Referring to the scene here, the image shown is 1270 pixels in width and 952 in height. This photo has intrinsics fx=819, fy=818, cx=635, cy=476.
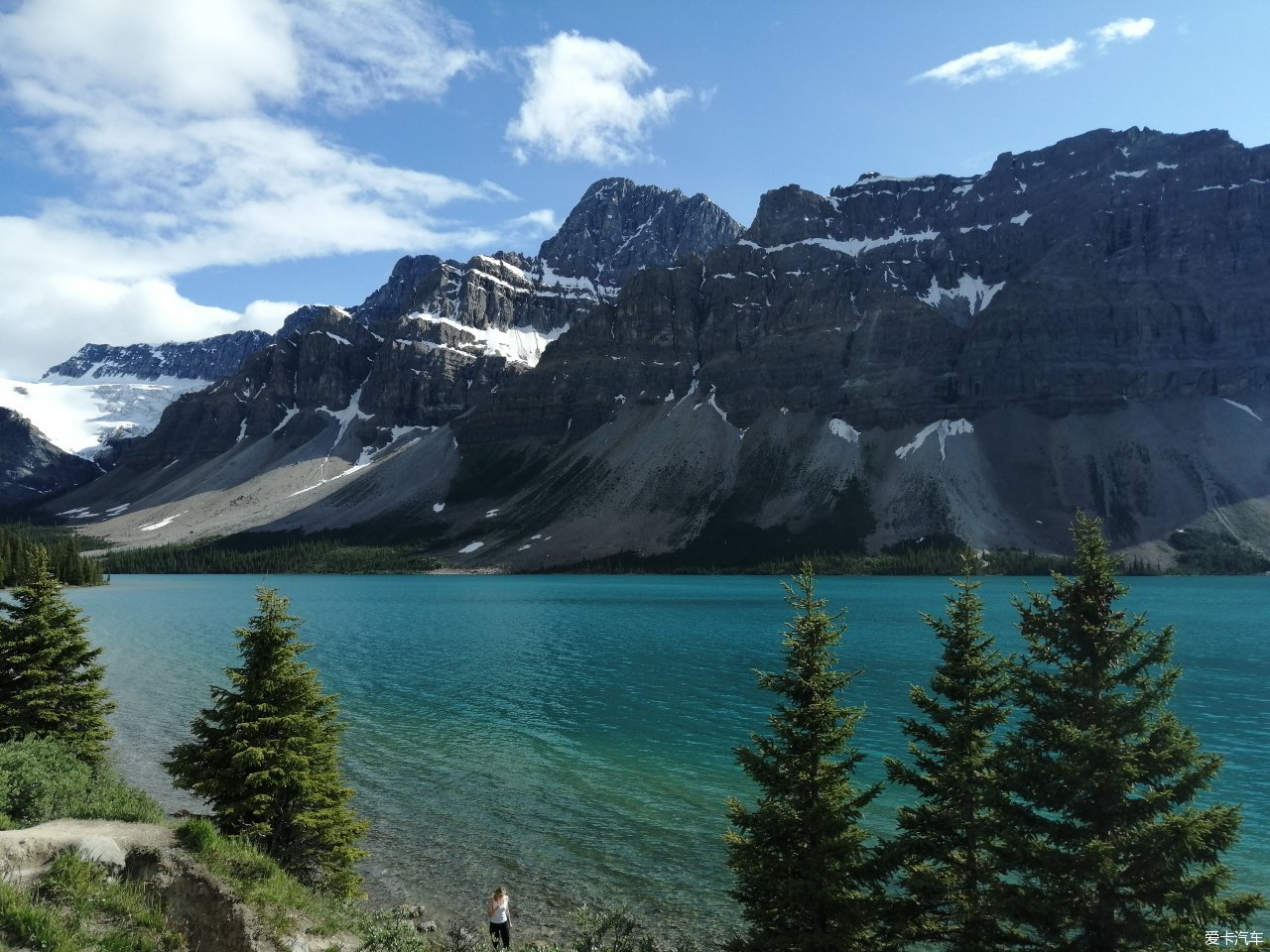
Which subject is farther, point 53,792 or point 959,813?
point 53,792

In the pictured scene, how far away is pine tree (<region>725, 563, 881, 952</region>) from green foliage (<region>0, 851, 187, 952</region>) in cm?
1123

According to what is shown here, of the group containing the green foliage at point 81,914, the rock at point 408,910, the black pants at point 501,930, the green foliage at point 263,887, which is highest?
the green foliage at point 81,914

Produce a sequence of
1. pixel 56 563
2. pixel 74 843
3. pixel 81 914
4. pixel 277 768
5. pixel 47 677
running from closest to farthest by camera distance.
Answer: pixel 81 914, pixel 74 843, pixel 277 768, pixel 47 677, pixel 56 563

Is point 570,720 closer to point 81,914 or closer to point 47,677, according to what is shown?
point 47,677

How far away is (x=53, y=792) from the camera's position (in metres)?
21.7

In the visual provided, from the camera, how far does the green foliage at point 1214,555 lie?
179 meters

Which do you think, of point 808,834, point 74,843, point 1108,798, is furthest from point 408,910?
point 1108,798

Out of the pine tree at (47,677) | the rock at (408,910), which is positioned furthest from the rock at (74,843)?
the pine tree at (47,677)

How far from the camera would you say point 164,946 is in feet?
46.6

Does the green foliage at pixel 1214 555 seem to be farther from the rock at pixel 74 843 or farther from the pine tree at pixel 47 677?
the rock at pixel 74 843

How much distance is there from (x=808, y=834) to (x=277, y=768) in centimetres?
1454

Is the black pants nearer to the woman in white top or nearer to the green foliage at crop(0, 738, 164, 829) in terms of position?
the woman in white top

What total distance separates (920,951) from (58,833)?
20661 mm

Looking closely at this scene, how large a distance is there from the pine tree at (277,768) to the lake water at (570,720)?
3.67 metres
